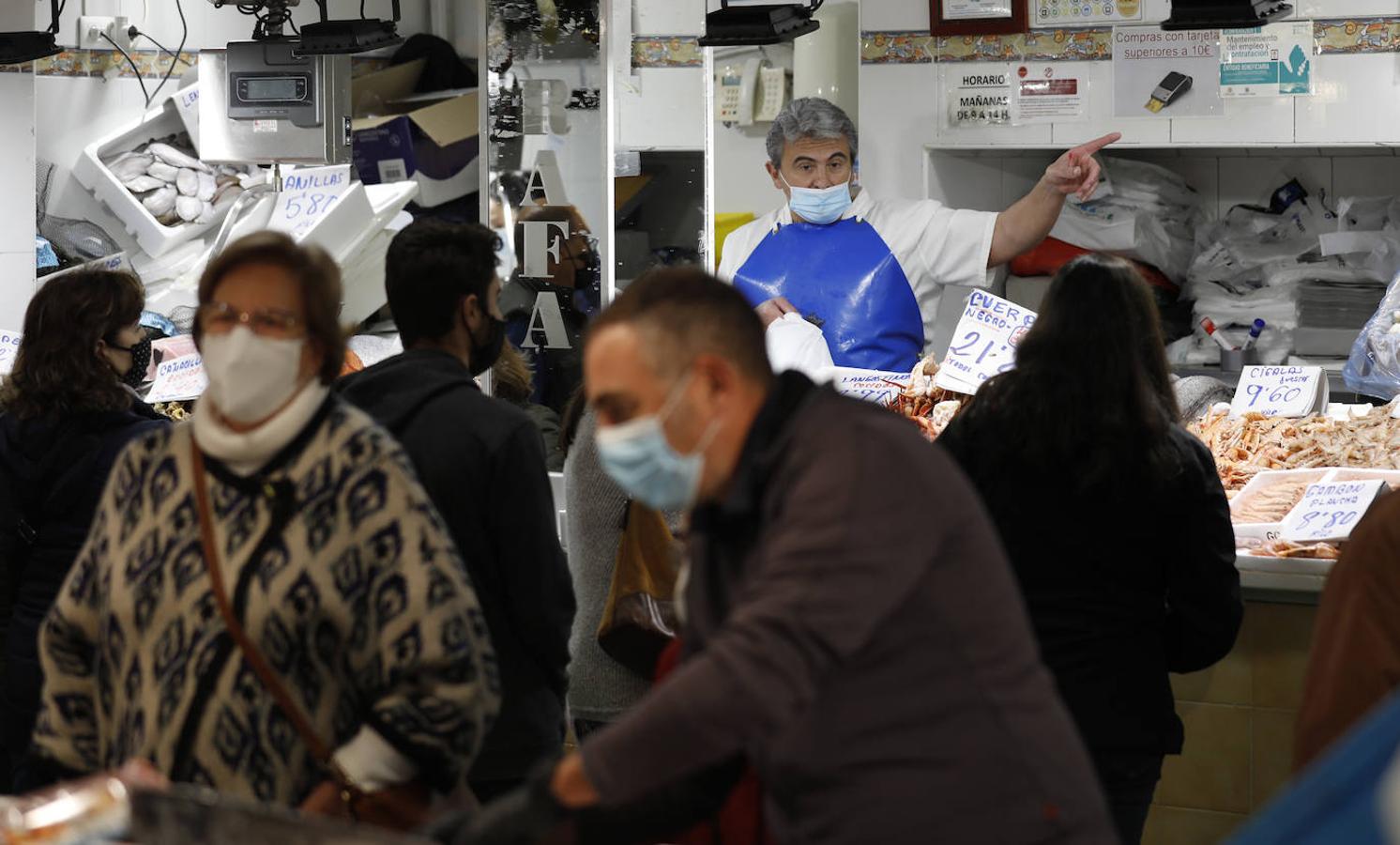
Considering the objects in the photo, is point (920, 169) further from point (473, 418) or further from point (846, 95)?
point (473, 418)

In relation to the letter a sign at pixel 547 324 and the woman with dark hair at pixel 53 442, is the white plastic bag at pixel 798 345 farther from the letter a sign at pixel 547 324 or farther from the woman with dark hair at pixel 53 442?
the woman with dark hair at pixel 53 442

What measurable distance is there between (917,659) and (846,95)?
6.49 meters

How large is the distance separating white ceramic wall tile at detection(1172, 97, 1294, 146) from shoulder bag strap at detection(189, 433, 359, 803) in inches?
223

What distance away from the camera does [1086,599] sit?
2977 millimetres

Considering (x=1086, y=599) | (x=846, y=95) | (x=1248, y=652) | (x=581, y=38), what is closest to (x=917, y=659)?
(x=1086, y=599)

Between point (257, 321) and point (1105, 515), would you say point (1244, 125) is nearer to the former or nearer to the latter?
point (1105, 515)

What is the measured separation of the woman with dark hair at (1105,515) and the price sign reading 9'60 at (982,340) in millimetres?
1869

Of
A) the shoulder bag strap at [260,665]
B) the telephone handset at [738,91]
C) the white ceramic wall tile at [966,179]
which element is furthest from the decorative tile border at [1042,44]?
the shoulder bag strap at [260,665]

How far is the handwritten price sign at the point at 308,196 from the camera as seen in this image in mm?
6969

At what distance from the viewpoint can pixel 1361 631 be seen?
7.66 feet

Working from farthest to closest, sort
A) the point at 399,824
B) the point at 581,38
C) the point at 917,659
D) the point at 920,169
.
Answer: the point at 920,169 → the point at 581,38 → the point at 399,824 → the point at 917,659

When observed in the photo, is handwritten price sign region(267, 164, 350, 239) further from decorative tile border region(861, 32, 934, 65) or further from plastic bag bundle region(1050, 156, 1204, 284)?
plastic bag bundle region(1050, 156, 1204, 284)

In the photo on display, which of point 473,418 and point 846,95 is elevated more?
point 846,95

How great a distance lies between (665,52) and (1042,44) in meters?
1.65
